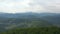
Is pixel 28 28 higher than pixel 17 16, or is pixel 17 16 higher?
pixel 17 16

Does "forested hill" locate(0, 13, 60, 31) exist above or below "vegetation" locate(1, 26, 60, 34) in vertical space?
above

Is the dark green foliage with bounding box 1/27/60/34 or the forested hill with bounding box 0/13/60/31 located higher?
the forested hill with bounding box 0/13/60/31

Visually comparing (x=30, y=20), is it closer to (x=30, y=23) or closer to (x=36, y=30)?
(x=30, y=23)

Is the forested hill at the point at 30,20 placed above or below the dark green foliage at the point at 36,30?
above

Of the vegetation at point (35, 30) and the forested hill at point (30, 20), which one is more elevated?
the forested hill at point (30, 20)

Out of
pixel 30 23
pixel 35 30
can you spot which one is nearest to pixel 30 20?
pixel 30 23

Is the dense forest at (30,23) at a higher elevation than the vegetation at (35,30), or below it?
higher

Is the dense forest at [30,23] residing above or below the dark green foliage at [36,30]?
above

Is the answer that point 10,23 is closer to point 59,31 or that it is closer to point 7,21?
point 7,21

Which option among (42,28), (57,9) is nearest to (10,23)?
(42,28)

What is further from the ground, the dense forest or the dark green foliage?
the dense forest

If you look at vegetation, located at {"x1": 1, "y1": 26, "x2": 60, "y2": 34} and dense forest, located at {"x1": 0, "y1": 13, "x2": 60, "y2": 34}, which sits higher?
dense forest, located at {"x1": 0, "y1": 13, "x2": 60, "y2": 34}
